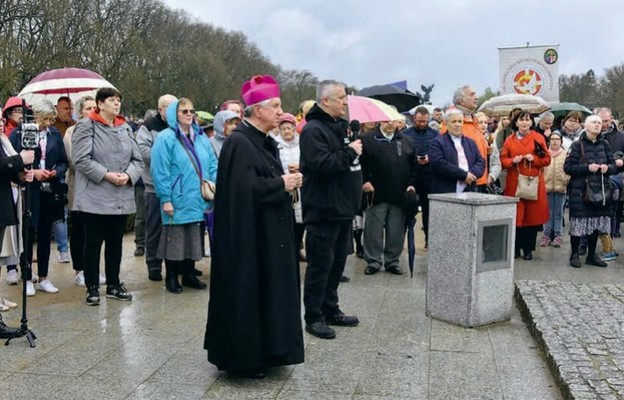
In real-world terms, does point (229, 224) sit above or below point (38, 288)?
above

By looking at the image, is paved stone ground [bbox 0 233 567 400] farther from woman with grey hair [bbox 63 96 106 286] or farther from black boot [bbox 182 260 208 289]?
woman with grey hair [bbox 63 96 106 286]

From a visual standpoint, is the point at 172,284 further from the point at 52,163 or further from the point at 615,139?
the point at 615,139

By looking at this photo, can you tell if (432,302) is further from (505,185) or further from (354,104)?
(505,185)

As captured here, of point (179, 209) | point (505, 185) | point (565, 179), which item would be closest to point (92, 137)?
point (179, 209)

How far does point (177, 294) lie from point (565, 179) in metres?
6.11

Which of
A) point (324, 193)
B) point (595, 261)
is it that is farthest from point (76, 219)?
point (595, 261)

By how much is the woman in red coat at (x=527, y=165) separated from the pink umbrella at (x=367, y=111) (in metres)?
2.15

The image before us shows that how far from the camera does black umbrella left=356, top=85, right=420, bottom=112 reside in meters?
12.9

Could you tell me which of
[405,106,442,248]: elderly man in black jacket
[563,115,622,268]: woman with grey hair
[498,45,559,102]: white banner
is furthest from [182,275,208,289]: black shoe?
[498,45,559,102]: white banner

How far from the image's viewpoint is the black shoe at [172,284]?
24.0 feet

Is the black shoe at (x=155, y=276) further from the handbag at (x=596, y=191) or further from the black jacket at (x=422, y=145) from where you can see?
the handbag at (x=596, y=191)

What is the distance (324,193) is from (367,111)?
2.23 m

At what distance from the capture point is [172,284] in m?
7.36

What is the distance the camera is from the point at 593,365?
492 cm
